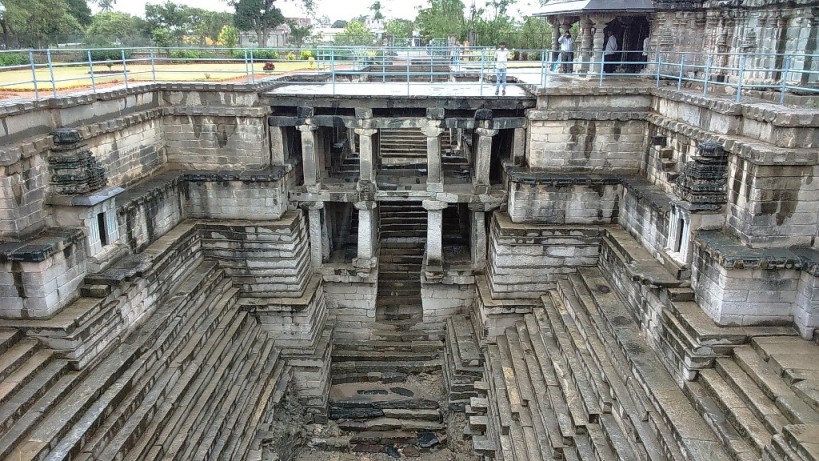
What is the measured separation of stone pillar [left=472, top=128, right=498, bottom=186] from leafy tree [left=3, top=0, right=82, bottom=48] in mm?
27323

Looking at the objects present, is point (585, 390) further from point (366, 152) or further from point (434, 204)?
point (366, 152)

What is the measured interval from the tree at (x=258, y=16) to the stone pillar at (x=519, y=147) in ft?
106

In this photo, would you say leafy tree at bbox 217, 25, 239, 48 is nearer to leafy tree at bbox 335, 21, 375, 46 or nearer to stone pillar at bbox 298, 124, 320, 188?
leafy tree at bbox 335, 21, 375, 46

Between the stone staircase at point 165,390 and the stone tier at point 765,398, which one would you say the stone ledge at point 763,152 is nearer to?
the stone tier at point 765,398

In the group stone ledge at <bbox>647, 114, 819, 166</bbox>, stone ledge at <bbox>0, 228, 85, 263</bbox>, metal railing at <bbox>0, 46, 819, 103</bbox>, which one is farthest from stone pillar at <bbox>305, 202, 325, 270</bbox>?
stone ledge at <bbox>647, 114, 819, 166</bbox>

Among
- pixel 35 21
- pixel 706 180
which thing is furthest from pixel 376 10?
pixel 706 180

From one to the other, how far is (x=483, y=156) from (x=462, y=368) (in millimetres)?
5180

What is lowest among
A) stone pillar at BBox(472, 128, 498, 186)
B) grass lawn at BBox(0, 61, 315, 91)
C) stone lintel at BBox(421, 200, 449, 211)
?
stone lintel at BBox(421, 200, 449, 211)

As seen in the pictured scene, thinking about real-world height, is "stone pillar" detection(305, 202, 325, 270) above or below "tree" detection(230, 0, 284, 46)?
below

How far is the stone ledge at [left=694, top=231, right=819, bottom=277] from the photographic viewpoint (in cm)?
877

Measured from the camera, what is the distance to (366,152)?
49.0 feet

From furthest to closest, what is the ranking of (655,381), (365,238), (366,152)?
(365,238), (366,152), (655,381)

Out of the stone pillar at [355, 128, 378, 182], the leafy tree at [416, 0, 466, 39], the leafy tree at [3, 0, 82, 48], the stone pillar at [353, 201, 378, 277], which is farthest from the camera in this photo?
the leafy tree at [416, 0, 466, 39]

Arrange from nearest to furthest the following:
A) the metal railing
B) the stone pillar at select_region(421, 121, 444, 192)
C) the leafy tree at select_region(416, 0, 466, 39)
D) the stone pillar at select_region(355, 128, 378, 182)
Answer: the metal railing
the stone pillar at select_region(421, 121, 444, 192)
the stone pillar at select_region(355, 128, 378, 182)
the leafy tree at select_region(416, 0, 466, 39)
